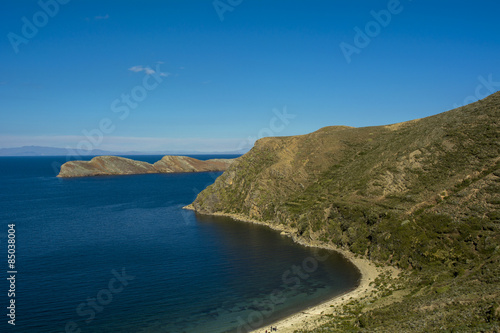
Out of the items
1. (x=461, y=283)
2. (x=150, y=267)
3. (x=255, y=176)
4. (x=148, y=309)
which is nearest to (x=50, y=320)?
(x=148, y=309)

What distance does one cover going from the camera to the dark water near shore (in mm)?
40625

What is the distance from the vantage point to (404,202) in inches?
2677

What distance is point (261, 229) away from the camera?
88000mm

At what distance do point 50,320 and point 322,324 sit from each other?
31.9 meters

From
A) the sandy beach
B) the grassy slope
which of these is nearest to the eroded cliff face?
the grassy slope

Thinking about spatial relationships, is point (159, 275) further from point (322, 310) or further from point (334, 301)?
point (334, 301)

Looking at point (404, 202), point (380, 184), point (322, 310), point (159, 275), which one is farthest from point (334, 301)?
point (380, 184)

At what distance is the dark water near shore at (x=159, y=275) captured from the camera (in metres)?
40.6

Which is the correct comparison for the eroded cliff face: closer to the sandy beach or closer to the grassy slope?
the grassy slope

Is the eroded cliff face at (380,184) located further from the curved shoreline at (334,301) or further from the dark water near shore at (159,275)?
the dark water near shore at (159,275)

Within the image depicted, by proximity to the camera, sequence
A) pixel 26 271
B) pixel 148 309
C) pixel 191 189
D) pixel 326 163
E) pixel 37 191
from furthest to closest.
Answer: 1. pixel 191 189
2. pixel 37 191
3. pixel 326 163
4. pixel 26 271
5. pixel 148 309

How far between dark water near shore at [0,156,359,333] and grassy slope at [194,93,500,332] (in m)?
8.58

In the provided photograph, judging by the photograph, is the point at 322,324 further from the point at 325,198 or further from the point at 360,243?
the point at 325,198

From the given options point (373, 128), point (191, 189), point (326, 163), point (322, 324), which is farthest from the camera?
point (191, 189)
